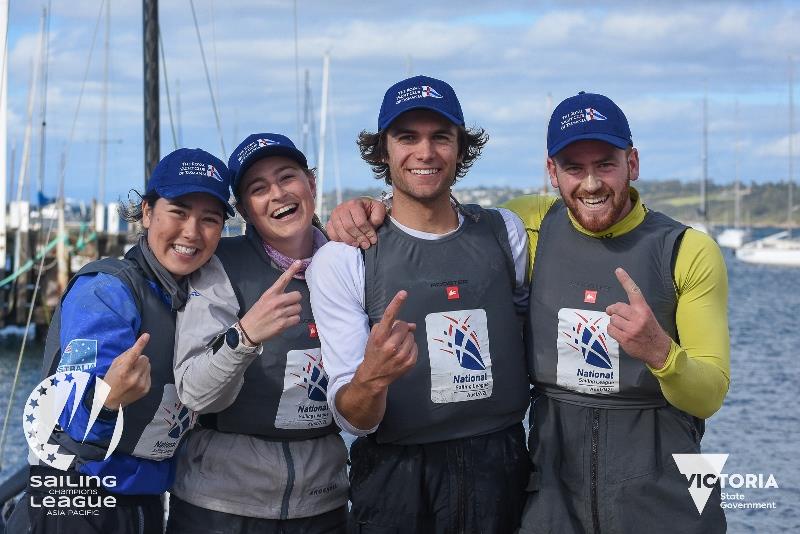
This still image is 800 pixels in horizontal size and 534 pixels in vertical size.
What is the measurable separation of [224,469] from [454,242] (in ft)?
4.70

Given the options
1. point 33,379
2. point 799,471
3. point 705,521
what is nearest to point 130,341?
point 705,521

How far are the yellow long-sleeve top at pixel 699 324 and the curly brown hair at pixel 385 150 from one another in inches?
30.3

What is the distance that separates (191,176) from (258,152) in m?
0.34

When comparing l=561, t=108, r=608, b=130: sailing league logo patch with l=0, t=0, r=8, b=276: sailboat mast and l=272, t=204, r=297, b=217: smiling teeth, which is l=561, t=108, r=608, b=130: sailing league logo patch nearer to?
l=272, t=204, r=297, b=217: smiling teeth

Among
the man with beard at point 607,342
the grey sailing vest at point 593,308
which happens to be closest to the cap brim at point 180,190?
the man with beard at point 607,342

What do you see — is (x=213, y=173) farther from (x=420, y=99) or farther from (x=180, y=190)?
(x=420, y=99)

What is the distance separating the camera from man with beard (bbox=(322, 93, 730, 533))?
169 inches

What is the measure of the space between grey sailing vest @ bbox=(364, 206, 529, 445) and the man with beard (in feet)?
0.40

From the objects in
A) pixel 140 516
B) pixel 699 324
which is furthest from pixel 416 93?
pixel 140 516

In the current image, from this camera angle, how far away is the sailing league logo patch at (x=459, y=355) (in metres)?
4.42

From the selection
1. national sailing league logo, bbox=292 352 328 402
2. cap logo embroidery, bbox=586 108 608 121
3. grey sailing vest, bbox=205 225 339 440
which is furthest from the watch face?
cap logo embroidery, bbox=586 108 608 121

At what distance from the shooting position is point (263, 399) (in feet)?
15.0

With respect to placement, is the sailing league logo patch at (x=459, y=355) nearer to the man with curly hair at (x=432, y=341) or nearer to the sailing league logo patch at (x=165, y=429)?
the man with curly hair at (x=432, y=341)

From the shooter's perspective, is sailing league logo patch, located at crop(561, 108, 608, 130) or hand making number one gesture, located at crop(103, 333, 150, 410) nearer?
hand making number one gesture, located at crop(103, 333, 150, 410)
